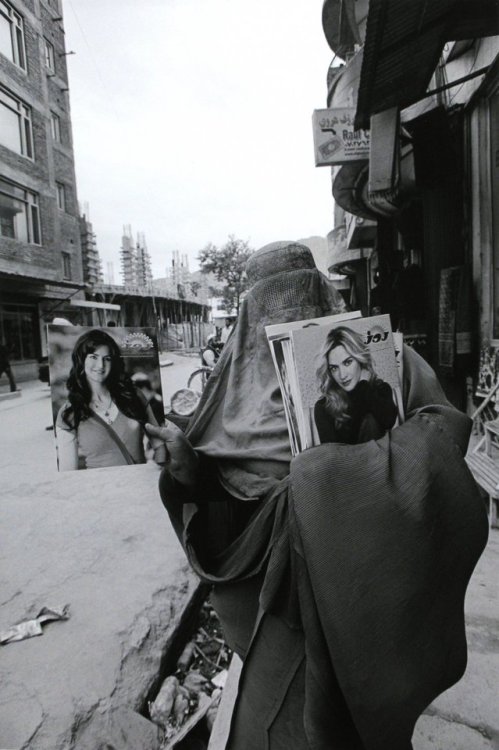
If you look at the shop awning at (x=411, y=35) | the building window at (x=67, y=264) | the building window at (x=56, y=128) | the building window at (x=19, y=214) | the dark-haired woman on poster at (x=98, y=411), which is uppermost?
the building window at (x=56, y=128)

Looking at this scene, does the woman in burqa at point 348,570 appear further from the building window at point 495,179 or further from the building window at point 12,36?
the building window at point 12,36

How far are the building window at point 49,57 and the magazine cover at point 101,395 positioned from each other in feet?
43.3

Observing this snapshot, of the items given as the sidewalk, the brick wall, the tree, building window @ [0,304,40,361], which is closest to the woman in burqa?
the sidewalk

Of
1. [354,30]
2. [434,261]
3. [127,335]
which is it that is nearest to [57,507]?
[127,335]

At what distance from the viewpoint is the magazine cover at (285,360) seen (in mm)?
1093

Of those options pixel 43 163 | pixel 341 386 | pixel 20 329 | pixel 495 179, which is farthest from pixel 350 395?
pixel 43 163

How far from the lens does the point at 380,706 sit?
951mm

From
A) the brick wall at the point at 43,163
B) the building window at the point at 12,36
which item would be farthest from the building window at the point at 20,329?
the building window at the point at 12,36

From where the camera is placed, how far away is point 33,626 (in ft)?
7.27

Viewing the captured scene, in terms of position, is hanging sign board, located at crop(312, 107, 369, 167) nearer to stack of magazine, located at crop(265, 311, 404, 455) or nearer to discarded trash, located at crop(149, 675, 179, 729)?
stack of magazine, located at crop(265, 311, 404, 455)

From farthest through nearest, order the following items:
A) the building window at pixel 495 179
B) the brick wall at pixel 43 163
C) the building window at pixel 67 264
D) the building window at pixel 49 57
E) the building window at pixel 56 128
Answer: the building window at pixel 67 264
the building window at pixel 56 128
the brick wall at pixel 43 163
the building window at pixel 49 57
the building window at pixel 495 179

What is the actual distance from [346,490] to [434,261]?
15.8 feet

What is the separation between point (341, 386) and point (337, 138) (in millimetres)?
5750

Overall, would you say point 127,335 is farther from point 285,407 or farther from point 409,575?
point 409,575
